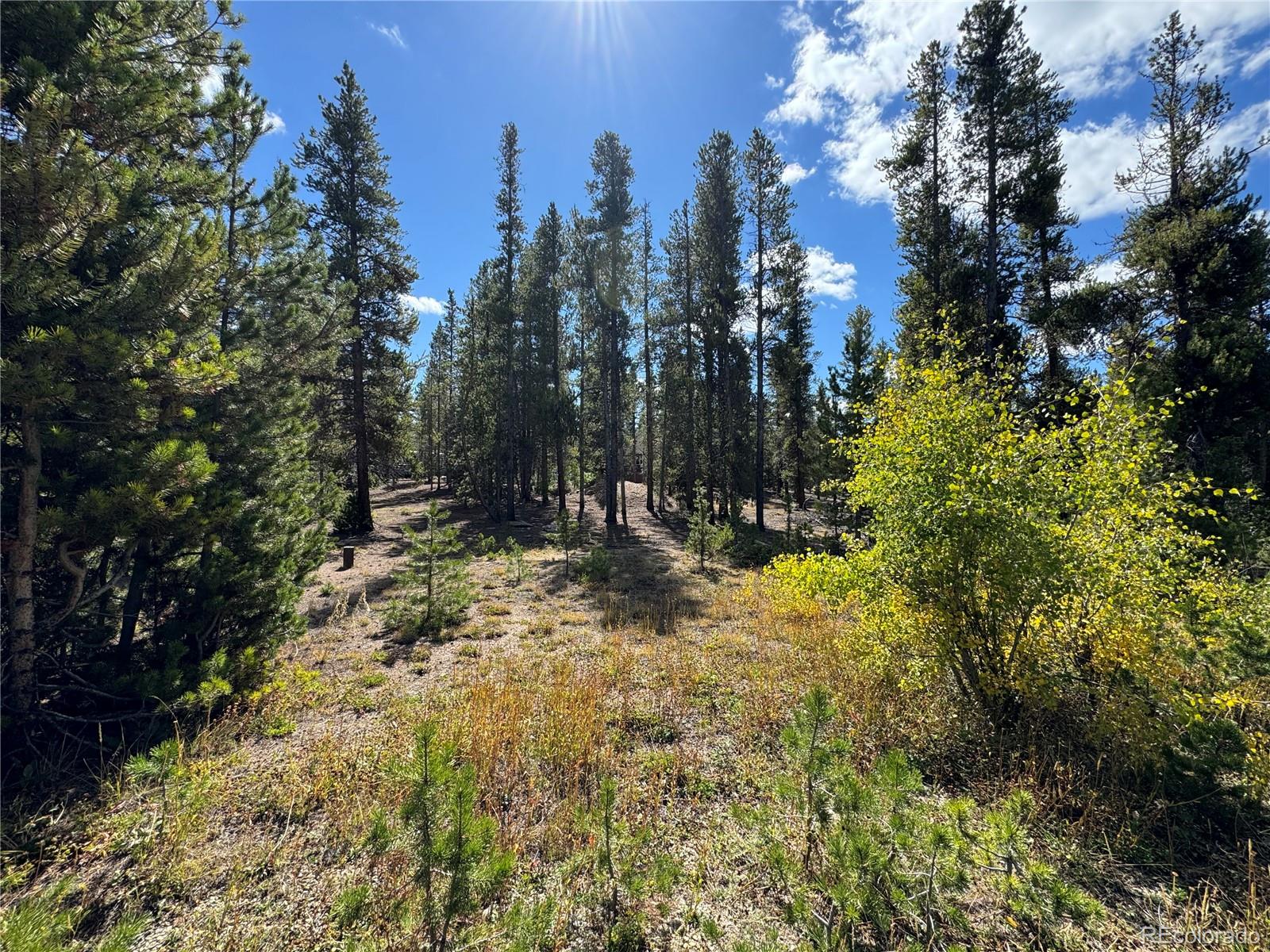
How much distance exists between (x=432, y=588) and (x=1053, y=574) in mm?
8144

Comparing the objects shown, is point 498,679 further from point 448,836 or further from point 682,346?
point 682,346

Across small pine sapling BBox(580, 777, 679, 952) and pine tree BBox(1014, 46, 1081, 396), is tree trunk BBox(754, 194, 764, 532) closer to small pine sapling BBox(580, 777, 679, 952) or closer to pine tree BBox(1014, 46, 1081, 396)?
pine tree BBox(1014, 46, 1081, 396)

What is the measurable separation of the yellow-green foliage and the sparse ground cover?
0.75 metres

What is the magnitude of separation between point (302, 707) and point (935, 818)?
605cm

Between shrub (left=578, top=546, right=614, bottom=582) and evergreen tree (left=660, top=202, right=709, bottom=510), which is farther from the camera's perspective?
evergreen tree (left=660, top=202, right=709, bottom=510)

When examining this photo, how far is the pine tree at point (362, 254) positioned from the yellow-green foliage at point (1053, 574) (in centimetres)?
1662

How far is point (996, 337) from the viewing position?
1196cm

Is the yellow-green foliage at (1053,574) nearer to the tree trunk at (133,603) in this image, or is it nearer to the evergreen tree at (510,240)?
the tree trunk at (133,603)

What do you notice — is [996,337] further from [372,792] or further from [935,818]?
[372,792]

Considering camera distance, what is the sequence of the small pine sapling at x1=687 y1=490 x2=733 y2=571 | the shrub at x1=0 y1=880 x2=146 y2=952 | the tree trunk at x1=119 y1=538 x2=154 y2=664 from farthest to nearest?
the small pine sapling at x1=687 y1=490 x2=733 y2=571
the tree trunk at x1=119 y1=538 x2=154 y2=664
the shrub at x1=0 y1=880 x2=146 y2=952

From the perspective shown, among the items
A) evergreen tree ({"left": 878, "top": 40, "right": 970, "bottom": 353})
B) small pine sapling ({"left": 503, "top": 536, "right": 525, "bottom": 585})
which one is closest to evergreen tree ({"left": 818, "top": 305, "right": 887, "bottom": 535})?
evergreen tree ({"left": 878, "top": 40, "right": 970, "bottom": 353})

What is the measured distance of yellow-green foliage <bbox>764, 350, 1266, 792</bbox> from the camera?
3.48 meters

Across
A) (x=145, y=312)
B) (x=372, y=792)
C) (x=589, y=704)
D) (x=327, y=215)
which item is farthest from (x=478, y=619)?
(x=327, y=215)

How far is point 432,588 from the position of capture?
7.90m
